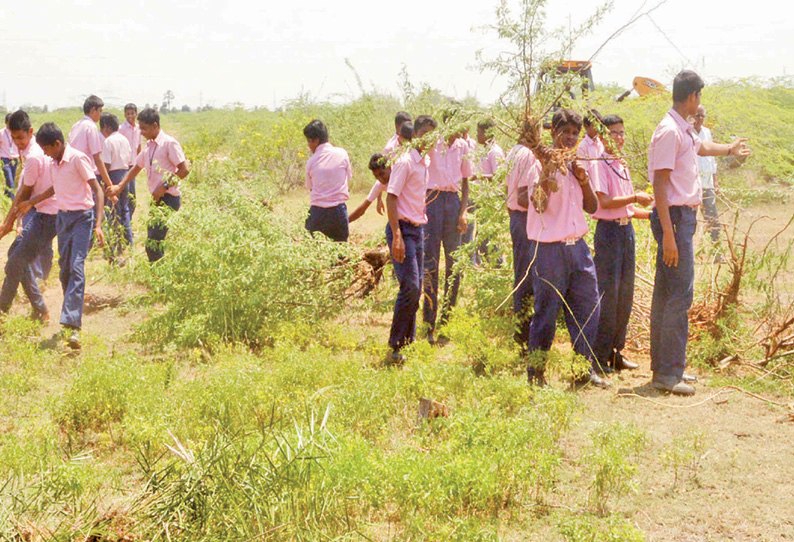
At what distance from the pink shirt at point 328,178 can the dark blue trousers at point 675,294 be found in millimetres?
3087

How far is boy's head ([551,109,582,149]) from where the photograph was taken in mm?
5508

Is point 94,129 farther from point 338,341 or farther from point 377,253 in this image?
point 338,341

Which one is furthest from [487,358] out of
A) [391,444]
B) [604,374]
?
[391,444]

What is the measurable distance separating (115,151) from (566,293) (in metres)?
7.18

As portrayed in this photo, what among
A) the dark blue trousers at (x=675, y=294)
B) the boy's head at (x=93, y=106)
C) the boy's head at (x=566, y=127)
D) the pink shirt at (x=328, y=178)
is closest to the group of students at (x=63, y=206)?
the pink shirt at (x=328, y=178)

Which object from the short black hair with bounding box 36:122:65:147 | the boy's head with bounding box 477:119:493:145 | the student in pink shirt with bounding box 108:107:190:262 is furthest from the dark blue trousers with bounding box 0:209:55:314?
the boy's head with bounding box 477:119:493:145

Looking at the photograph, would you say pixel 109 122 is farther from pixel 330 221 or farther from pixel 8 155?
pixel 330 221

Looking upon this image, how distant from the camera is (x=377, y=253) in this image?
7.75m

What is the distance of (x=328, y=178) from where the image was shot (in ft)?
25.6

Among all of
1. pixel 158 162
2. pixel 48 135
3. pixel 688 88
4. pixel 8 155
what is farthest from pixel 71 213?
pixel 8 155

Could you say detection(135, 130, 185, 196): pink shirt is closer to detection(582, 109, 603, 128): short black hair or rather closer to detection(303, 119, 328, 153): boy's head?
detection(303, 119, 328, 153): boy's head

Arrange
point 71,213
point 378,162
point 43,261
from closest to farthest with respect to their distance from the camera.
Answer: point 378,162
point 71,213
point 43,261

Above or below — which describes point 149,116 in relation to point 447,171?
above

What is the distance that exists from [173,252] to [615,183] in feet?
11.8
